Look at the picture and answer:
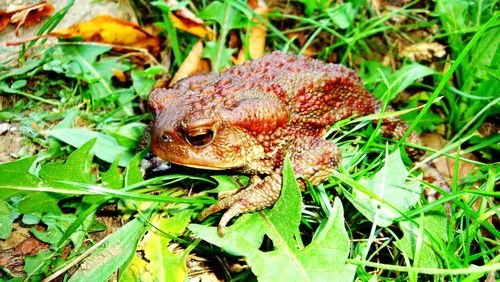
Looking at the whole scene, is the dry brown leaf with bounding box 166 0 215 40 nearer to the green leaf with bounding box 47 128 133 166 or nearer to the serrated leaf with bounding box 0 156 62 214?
Answer: the green leaf with bounding box 47 128 133 166

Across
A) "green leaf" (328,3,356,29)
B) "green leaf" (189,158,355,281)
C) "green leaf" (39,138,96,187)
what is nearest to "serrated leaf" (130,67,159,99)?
"green leaf" (39,138,96,187)

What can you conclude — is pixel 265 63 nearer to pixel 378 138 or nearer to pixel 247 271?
pixel 378 138

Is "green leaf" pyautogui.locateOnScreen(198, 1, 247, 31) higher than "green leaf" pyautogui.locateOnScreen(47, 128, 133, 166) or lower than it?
higher

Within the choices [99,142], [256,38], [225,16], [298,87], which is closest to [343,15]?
[256,38]

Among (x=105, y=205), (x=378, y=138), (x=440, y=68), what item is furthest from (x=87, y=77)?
(x=440, y=68)

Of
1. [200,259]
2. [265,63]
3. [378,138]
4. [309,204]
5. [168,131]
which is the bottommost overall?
[200,259]

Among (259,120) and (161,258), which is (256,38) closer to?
(259,120)

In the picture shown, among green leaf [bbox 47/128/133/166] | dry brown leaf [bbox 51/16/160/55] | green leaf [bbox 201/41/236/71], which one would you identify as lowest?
green leaf [bbox 47/128/133/166]
